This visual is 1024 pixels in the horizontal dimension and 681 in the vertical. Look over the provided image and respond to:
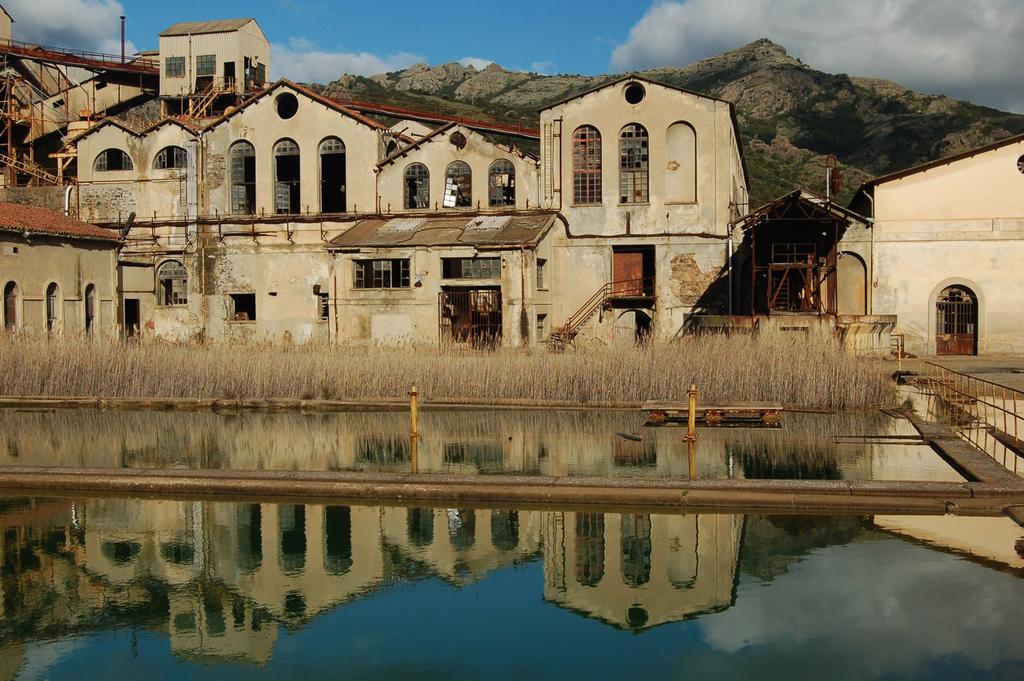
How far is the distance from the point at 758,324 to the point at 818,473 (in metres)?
16.0

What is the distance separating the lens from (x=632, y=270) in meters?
35.9

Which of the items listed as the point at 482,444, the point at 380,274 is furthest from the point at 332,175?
the point at 482,444

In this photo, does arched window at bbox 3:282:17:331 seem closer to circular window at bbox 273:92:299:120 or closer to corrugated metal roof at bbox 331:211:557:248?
corrugated metal roof at bbox 331:211:557:248

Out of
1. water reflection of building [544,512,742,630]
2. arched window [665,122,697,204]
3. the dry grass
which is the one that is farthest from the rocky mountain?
water reflection of building [544,512,742,630]

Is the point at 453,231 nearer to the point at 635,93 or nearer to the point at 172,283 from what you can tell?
the point at 635,93

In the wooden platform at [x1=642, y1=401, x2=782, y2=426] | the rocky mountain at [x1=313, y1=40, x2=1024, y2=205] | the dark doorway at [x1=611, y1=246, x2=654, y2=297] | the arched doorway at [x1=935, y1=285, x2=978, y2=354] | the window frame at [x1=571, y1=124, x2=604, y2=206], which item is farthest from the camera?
the rocky mountain at [x1=313, y1=40, x2=1024, y2=205]

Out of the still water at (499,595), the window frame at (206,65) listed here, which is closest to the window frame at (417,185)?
the window frame at (206,65)

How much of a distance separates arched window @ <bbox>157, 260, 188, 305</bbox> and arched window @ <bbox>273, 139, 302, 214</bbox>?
175 inches

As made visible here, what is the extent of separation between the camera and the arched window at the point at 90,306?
120 ft

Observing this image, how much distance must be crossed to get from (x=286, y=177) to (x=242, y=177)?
65.3 inches

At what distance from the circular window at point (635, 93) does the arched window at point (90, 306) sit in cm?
1992

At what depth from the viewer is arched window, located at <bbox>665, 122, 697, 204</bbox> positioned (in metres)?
35.2

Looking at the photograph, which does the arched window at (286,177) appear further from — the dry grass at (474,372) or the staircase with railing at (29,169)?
the dry grass at (474,372)

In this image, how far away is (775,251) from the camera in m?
34.4
